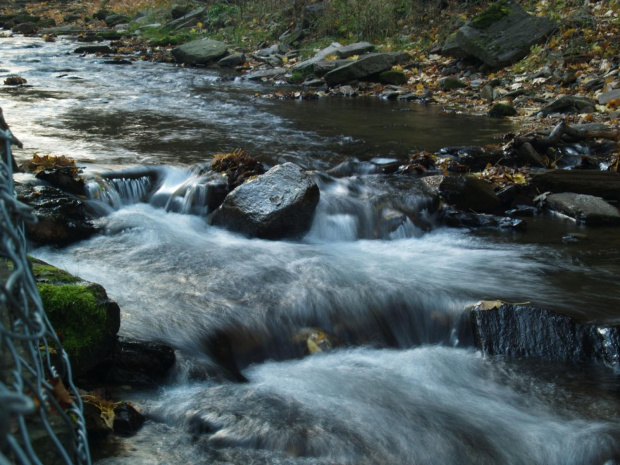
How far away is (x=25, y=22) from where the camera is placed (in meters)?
28.7

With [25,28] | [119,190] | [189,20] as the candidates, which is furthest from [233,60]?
[25,28]

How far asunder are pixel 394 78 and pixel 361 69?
0.88m

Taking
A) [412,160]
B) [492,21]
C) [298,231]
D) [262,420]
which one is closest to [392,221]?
[298,231]

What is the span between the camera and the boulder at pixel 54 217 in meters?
5.35

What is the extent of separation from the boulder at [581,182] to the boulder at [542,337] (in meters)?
3.36

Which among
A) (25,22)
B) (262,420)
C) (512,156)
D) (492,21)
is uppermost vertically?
(25,22)

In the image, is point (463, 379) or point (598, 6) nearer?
point (463, 379)

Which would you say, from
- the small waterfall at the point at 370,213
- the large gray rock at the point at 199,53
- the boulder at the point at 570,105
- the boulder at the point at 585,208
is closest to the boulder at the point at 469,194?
the small waterfall at the point at 370,213

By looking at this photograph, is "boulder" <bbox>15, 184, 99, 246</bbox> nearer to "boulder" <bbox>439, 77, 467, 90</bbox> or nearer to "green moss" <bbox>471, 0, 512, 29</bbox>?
"boulder" <bbox>439, 77, 467, 90</bbox>

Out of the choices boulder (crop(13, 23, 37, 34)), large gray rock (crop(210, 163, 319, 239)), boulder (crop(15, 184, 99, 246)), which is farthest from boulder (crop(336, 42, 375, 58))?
boulder (crop(13, 23, 37, 34))

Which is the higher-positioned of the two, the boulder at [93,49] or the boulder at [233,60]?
the boulder at [93,49]

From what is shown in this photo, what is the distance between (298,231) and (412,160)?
8.35ft

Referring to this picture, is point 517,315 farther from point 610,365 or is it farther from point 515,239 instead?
point 515,239

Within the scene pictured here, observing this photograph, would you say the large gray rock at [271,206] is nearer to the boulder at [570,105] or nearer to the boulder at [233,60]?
the boulder at [570,105]
